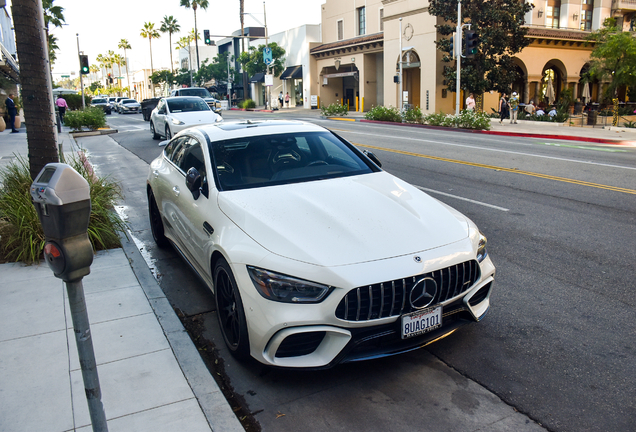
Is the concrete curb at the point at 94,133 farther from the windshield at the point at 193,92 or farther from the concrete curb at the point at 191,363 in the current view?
the concrete curb at the point at 191,363

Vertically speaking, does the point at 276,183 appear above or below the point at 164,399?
above

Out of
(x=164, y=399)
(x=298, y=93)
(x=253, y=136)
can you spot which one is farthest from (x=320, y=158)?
(x=298, y=93)

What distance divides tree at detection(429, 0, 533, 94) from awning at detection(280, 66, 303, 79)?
72.9 feet

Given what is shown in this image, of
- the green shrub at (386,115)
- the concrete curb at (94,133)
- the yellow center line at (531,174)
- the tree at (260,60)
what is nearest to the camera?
the yellow center line at (531,174)

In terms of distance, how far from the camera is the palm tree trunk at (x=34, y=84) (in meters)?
6.30

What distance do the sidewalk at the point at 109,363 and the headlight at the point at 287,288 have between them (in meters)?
0.74

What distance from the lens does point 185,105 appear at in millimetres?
18812

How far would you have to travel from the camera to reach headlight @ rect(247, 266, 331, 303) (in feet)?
10.9

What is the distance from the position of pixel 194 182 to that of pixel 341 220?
1.47 meters

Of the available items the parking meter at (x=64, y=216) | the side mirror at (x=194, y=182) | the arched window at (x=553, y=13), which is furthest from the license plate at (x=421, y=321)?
the arched window at (x=553, y=13)

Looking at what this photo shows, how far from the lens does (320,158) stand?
5.27 metres

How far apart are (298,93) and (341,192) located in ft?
178

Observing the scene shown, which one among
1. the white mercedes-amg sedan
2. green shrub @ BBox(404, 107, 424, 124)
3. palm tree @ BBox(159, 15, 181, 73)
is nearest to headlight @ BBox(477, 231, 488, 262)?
the white mercedes-amg sedan

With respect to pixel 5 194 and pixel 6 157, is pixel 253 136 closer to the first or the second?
pixel 5 194
